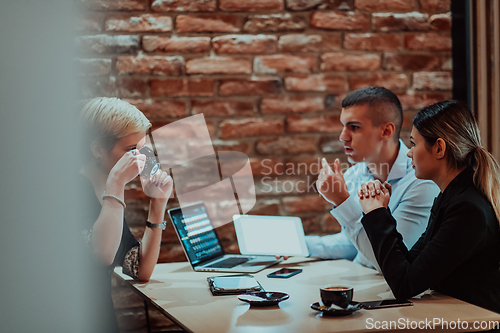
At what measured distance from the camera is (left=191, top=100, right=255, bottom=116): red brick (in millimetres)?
1851

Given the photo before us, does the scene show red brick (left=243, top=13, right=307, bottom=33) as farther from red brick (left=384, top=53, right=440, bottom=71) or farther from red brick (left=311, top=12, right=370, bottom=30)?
red brick (left=384, top=53, right=440, bottom=71)

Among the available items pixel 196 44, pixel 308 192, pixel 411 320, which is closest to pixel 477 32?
pixel 308 192

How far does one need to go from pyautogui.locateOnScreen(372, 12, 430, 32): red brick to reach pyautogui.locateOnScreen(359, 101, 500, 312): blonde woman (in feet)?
2.90

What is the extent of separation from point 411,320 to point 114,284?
1.24 meters

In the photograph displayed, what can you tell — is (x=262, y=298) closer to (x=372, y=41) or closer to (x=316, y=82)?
(x=316, y=82)

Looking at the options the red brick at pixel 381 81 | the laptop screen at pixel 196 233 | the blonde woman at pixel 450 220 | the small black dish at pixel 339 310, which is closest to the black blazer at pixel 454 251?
the blonde woman at pixel 450 220

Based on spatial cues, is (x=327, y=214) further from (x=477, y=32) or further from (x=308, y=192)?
(x=477, y=32)

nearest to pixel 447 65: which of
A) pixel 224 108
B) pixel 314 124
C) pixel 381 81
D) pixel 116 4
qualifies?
pixel 381 81

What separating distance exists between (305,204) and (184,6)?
1.01m

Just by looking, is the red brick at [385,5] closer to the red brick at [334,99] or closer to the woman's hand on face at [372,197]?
the red brick at [334,99]

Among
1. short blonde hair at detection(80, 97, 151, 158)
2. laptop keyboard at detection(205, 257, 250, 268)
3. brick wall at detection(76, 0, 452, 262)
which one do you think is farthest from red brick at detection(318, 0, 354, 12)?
laptop keyboard at detection(205, 257, 250, 268)

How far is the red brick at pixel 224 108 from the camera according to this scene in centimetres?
185

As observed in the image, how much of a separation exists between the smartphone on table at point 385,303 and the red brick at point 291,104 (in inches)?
41.1

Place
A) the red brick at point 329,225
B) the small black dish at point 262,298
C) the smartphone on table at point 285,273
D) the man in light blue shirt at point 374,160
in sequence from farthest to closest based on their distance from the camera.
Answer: the red brick at point 329,225
the man in light blue shirt at point 374,160
the smartphone on table at point 285,273
the small black dish at point 262,298
